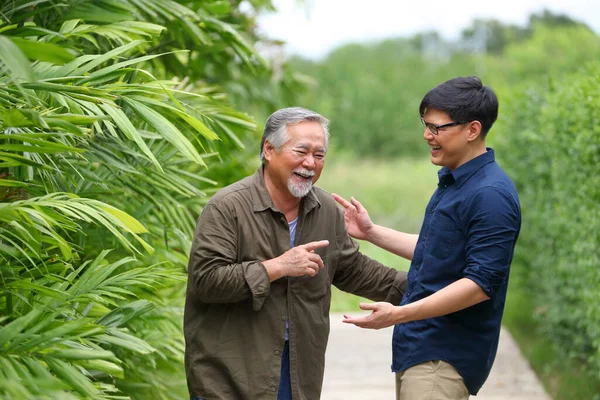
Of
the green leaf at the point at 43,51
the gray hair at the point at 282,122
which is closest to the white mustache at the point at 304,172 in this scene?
the gray hair at the point at 282,122

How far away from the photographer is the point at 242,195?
3.54m

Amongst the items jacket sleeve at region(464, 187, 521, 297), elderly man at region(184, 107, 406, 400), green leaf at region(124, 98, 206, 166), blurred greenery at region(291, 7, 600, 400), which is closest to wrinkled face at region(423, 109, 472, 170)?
jacket sleeve at region(464, 187, 521, 297)

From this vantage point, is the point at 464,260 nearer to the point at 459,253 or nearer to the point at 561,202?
the point at 459,253

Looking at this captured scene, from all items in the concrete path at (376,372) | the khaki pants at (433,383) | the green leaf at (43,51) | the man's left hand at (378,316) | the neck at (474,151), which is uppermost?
the green leaf at (43,51)

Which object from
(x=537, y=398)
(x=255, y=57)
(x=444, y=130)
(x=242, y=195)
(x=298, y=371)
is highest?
(x=255, y=57)

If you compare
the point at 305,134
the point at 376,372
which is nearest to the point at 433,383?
the point at 305,134

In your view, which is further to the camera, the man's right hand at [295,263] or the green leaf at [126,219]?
the man's right hand at [295,263]

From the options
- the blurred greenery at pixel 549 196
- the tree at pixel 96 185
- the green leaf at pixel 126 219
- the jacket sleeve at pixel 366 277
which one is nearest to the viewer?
the tree at pixel 96 185

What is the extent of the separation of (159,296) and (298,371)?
1418 millimetres

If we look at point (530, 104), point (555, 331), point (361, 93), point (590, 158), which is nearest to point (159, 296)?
point (590, 158)

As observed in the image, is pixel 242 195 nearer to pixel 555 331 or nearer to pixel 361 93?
pixel 555 331

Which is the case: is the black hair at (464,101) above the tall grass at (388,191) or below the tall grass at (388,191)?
above

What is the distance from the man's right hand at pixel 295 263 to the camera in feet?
10.8

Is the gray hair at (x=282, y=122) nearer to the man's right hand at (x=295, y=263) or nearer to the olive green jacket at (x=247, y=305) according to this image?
the olive green jacket at (x=247, y=305)
